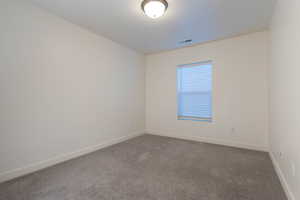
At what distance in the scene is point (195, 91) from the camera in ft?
11.8

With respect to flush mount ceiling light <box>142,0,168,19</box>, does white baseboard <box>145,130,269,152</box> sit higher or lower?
lower

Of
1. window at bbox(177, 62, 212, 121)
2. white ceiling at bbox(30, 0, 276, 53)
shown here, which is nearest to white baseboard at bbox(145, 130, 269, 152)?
window at bbox(177, 62, 212, 121)

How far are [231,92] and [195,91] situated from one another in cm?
85

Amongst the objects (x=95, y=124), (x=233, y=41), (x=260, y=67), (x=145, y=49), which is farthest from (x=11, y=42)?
(x=260, y=67)

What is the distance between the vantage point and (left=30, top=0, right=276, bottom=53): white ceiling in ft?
6.52

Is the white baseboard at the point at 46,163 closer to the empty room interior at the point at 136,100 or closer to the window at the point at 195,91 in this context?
the empty room interior at the point at 136,100

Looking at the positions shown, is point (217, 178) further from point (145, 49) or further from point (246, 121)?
point (145, 49)

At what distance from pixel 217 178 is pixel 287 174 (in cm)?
74

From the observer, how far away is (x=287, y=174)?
4.84 ft

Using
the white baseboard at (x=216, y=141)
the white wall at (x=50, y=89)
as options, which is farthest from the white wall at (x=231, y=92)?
the white wall at (x=50, y=89)

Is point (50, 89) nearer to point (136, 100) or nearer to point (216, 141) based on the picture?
point (136, 100)

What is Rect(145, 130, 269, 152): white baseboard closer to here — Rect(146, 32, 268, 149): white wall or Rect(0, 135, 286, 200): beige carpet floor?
Rect(146, 32, 268, 149): white wall

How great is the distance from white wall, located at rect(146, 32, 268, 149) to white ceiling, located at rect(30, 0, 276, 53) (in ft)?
1.07

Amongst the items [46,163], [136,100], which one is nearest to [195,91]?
[136,100]
